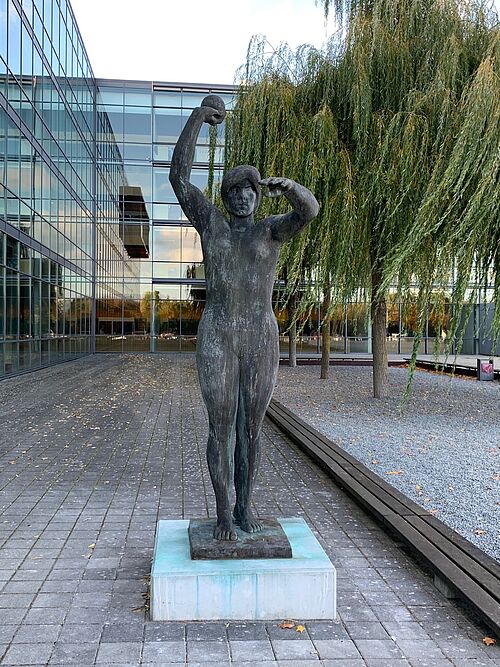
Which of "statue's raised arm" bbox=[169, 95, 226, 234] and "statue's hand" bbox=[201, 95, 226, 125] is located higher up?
"statue's hand" bbox=[201, 95, 226, 125]

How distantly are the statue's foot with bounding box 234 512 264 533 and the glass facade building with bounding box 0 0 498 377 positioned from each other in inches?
322

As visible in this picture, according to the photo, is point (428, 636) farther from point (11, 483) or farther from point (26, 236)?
point (26, 236)

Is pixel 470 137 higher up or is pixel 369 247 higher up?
pixel 470 137

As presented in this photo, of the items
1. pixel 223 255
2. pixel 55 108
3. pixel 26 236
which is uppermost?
pixel 55 108

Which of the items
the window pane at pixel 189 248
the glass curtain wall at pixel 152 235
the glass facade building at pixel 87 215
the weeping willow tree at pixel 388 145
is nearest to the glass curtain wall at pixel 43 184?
the glass facade building at pixel 87 215

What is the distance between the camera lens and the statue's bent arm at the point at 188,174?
3.53 meters

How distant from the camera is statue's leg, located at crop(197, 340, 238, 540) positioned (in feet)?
11.2

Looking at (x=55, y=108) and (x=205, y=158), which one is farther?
(x=205, y=158)

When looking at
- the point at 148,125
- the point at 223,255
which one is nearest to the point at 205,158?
the point at 148,125

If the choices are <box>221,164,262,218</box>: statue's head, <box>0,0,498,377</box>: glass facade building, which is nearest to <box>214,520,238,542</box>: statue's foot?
<box>221,164,262,218</box>: statue's head

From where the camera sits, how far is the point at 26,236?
1706cm

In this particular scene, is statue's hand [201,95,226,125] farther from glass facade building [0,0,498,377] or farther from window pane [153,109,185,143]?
window pane [153,109,185,143]

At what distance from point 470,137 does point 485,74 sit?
929 millimetres

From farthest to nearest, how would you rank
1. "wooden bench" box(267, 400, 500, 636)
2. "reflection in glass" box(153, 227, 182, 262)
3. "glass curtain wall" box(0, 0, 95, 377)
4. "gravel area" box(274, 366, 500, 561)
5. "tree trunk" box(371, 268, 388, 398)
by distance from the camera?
"reflection in glass" box(153, 227, 182, 262) → "glass curtain wall" box(0, 0, 95, 377) → "tree trunk" box(371, 268, 388, 398) → "gravel area" box(274, 366, 500, 561) → "wooden bench" box(267, 400, 500, 636)
